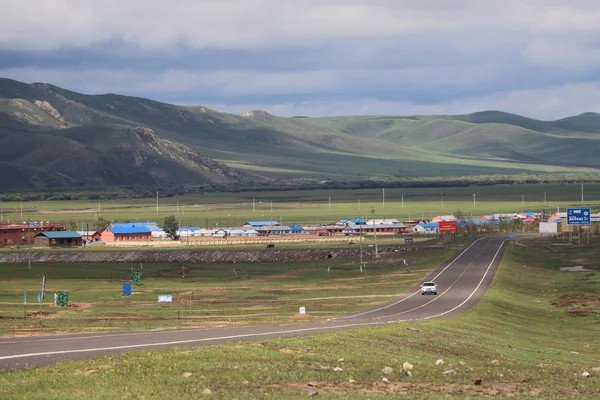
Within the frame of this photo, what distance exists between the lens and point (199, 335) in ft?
141

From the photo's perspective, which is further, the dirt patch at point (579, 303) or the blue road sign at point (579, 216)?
the blue road sign at point (579, 216)

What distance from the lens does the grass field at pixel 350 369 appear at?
2809 centimetres

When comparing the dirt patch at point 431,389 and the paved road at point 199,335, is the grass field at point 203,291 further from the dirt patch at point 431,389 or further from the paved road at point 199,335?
the dirt patch at point 431,389

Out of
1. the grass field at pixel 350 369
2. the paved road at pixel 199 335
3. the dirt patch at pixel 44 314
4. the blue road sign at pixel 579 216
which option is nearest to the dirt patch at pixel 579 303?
the paved road at pixel 199 335

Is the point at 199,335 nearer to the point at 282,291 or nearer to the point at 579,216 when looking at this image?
the point at 282,291

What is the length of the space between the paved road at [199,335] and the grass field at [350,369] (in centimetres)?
220

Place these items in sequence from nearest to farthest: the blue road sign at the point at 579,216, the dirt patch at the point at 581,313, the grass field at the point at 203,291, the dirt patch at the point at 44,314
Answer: the grass field at the point at 203,291 < the dirt patch at the point at 44,314 < the dirt patch at the point at 581,313 < the blue road sign at the point at 579,216

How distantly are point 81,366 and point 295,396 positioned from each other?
6909mm

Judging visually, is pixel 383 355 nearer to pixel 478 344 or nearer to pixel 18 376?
pixel 478 344

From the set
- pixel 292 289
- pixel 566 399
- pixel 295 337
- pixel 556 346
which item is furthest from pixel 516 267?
pixel 566 399

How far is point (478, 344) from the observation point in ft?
155

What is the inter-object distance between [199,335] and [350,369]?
11237 millimetres

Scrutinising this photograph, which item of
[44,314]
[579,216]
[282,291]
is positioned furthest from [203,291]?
[579,216]

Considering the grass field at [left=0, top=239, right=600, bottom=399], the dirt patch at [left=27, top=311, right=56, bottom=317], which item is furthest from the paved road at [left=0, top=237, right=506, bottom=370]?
the dirt patch at [left=27, top=311, right=56, bottom=317]
